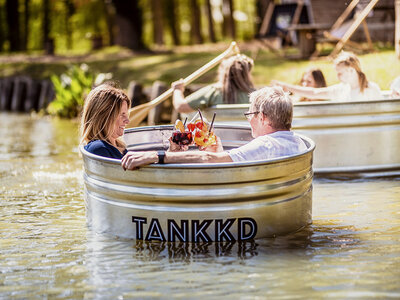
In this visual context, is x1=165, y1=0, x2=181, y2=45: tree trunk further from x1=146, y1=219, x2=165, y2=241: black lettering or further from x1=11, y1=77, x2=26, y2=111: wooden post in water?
x1=146, y1=219, x2=165, y2=241: black lettering

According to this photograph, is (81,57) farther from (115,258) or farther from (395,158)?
(115,258)

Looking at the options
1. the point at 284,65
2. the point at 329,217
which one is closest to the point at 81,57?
the point at 284,65

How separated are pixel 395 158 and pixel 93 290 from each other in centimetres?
407

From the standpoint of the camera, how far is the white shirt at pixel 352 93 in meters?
7.02

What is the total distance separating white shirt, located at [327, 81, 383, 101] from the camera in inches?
276

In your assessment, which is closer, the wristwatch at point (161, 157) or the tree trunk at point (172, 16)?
the wristwatch at point (161, 157)

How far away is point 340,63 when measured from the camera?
6918 mm

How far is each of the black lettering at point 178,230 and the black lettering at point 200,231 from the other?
0.04 metres

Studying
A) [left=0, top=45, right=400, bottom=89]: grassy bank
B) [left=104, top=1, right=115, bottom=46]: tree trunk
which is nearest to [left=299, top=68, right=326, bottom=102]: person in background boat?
[left=0, top=45, right=400, bottom=89]: grassy bank

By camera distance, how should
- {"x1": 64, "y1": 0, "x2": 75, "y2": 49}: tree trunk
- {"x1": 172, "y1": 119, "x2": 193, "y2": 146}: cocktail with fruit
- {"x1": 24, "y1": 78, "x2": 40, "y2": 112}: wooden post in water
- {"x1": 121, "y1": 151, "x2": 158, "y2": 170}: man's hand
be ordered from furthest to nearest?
{"x1": 64, "y1": 0, "x2": 75, "y2": 49}: tree trunk
{"x1": 24, "y1": 78, "x2": 40, "y2": 112}: wooden post in water
{"x1": 172, "y1": 119, "x2": 193, "y2": 146}: cocktail with fruit
{"x1": 121, "y1": 151, "x2": 158, "y2": 170}: man's hand

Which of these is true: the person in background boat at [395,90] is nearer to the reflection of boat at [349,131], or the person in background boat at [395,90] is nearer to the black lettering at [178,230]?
the reflection of boat at [349,131]

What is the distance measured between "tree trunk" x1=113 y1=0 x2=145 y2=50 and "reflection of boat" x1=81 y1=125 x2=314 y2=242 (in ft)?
55.6

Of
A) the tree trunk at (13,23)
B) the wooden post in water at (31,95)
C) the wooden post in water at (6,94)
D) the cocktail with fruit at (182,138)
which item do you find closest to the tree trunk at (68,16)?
the tree trunk at (13,23)

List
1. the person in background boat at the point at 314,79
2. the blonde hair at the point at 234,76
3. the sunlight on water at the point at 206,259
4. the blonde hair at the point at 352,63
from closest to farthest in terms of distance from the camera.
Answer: the sunlight on water at the point at 206,259 < the blonde hair at the point at 234,76 < the blonde hair at the point at 352,63 < the person in background boat at the point at 314,79
